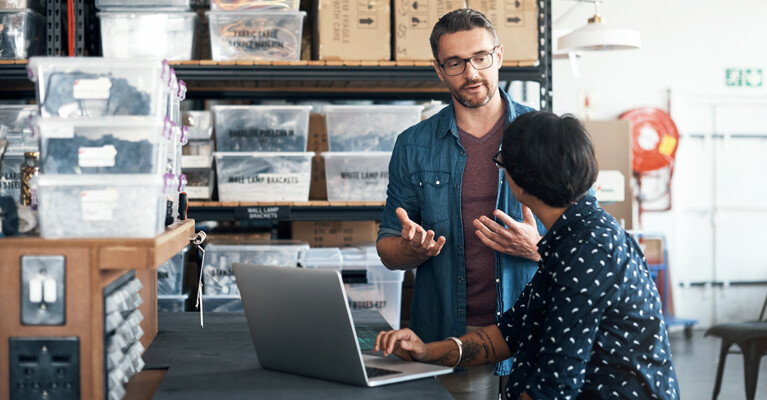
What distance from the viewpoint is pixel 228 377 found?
1.51 meters

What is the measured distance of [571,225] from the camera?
1420mm

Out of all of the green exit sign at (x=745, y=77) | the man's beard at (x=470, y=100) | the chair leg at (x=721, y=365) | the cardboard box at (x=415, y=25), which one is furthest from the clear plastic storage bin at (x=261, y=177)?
the green exit sign at (x=745, y=77)

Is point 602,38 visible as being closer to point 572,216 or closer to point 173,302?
point 173,302

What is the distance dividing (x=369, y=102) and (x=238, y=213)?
0.93 meters

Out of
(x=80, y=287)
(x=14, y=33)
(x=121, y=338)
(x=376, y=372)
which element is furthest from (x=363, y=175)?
(x=80, y=287)

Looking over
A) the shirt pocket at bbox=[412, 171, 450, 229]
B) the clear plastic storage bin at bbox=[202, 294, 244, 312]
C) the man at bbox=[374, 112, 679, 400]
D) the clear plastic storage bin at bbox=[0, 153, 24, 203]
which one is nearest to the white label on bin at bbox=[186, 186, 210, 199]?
the clear plastic storage bin at bbox=[202, 294, 244, 312]

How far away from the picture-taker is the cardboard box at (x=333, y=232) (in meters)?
3.34

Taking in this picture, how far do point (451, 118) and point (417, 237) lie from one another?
465mm

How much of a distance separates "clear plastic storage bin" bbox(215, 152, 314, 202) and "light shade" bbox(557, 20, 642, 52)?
2.14 metres

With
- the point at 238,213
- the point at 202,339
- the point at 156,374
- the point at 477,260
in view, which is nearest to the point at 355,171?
the point at 238,213

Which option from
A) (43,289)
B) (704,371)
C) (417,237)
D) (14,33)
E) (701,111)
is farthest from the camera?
(701,111)

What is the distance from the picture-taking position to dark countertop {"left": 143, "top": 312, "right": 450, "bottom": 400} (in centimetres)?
139

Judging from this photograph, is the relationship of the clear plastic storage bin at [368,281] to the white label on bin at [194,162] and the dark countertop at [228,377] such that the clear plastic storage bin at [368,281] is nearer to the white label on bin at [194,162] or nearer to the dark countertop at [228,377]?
the white label on bin at [194,162]

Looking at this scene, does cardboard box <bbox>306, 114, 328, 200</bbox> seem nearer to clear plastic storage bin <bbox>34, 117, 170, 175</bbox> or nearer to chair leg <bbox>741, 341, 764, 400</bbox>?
clear plastic storage bin <bbox>34, 117, 170, 175</bbox>
